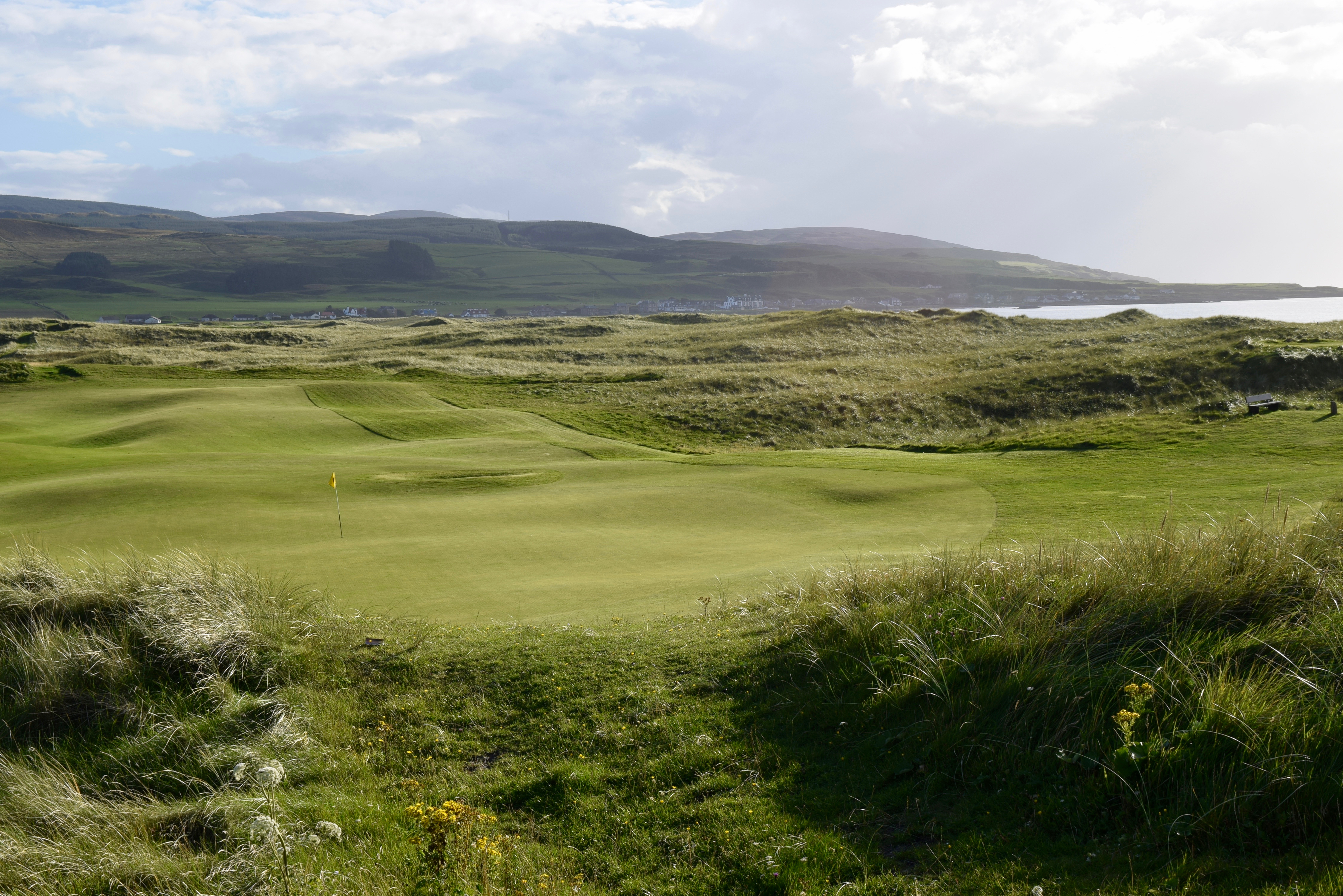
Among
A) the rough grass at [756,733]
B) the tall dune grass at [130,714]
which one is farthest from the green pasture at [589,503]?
the tall dune grass at [130,714]

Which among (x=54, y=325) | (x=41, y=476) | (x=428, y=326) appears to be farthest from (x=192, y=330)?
(x=41, y=476)

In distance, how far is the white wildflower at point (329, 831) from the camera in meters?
5.54

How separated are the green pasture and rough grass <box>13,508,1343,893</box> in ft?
5.79

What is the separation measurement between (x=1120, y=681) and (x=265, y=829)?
6.11 metres

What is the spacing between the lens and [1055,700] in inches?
225

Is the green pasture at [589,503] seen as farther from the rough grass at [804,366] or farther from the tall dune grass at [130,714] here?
the rough grass at [804,366]

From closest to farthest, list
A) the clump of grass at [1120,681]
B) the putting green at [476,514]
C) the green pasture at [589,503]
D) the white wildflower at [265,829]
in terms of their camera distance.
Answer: the clump of grass at [1120,681], the white wildflower at [265,829], the putting green at [476,514], the green pasture at [589,503]

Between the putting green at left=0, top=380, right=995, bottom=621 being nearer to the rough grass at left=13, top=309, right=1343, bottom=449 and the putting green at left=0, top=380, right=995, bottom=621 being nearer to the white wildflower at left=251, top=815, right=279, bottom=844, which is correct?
the white wildflower at left=251, top=815, right=279, bottom=844

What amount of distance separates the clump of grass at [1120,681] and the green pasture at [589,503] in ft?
4.68

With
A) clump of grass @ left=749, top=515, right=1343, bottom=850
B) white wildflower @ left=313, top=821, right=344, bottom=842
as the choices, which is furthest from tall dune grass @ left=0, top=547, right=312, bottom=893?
clump of grass @ left=749, top=515, right=1343, bottom=850

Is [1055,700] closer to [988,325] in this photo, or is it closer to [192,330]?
[988,325]

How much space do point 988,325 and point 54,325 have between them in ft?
300

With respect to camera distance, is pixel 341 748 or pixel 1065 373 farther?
pixel 1065 373

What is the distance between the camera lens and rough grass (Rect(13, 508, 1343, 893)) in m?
4.84
